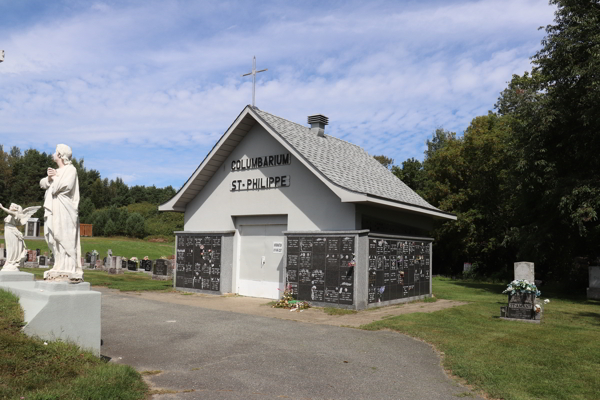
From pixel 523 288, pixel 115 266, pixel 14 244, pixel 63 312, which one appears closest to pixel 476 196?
pixel 523 288

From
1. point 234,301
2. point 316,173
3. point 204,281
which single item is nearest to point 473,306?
point 316,173

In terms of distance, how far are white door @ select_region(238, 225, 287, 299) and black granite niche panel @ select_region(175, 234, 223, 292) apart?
102cm

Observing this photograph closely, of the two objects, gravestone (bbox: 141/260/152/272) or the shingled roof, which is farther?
gravestone (bbox: 141/260/152/272)

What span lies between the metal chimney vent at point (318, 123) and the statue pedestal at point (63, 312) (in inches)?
Answer: 596

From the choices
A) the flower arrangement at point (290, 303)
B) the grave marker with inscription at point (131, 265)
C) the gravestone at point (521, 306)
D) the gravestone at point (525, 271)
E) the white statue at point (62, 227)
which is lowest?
the grave marker with inscription at point (131, 265)

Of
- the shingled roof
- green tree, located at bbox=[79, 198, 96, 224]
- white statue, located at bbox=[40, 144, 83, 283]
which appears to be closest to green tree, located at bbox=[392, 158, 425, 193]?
the shingled roof

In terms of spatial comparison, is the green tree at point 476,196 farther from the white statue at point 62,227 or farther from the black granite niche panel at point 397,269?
the white statue at point 62,227

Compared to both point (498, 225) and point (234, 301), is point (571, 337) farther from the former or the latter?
point (498, 225)

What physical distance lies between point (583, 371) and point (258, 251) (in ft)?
41.7

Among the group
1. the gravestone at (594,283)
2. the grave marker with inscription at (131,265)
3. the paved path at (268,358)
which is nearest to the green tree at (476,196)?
the gravestone at (594,283)

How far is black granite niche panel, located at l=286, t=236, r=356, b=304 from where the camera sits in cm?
1526

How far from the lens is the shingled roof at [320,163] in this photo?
1676 centimetres

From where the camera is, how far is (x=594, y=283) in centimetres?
2103

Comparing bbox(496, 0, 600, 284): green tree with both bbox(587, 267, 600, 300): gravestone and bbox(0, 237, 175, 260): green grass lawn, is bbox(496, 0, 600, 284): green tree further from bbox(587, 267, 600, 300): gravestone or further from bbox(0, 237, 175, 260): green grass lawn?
bbox(0, 237, 175, 260): green grass lawn
